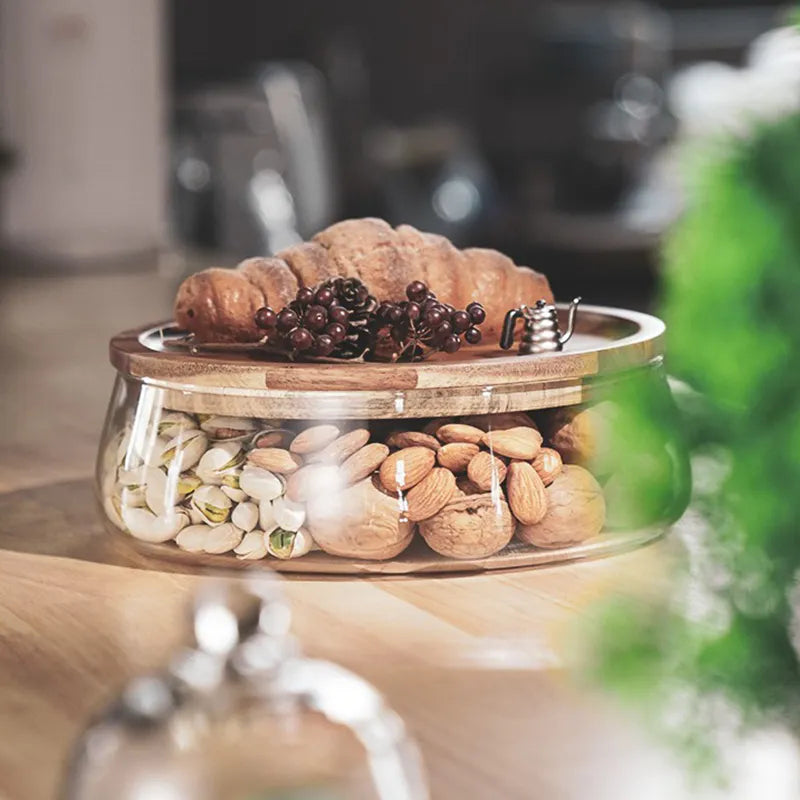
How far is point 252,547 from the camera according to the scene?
2.32 ft

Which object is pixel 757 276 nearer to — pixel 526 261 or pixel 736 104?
pixel 736 104

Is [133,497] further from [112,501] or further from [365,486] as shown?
[365,486]

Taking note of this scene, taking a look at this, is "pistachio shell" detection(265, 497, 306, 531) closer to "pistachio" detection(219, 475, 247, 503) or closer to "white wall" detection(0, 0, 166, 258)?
"pistachio" detection(219, 475, 247, 503)

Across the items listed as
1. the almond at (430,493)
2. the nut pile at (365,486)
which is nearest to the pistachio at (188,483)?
the nut pile at (365,486)

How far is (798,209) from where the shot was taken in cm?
26

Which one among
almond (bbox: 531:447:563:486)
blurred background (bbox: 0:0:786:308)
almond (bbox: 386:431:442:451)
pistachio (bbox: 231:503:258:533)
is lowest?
blurred background (bbox: 0:0:786:308)

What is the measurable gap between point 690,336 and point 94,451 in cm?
85

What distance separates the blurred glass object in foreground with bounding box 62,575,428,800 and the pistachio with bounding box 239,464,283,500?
1.15 ft


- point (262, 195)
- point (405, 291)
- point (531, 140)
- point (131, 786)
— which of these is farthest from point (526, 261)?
point (131, 786)

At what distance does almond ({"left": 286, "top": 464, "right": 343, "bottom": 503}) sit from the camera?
0.68m

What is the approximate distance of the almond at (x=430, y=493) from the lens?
688 millimetres

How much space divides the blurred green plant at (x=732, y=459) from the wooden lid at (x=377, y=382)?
14.6 inches

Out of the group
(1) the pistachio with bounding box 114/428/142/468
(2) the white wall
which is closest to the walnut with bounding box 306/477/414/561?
(1) the pistachio with bounding box 114/428/142/468

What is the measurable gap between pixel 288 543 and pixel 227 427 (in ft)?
0.20
